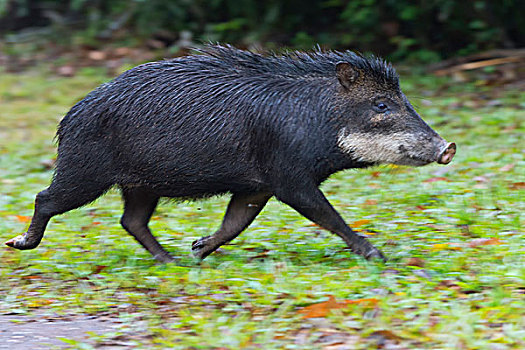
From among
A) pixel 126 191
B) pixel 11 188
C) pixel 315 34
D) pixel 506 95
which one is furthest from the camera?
pixel 315 34

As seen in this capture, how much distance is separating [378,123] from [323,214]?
659 millimetres

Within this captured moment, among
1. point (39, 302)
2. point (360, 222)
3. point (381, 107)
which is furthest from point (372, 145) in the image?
point (39, 302)

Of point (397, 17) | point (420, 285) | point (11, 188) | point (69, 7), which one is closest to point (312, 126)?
point (420, 285)

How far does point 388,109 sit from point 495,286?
1310 millimetres

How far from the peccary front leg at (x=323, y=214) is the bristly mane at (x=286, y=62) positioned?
2.63 ft

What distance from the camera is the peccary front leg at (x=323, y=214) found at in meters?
5.12

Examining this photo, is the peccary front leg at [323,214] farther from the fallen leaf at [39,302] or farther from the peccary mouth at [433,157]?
the fallen leaf at [39,302]

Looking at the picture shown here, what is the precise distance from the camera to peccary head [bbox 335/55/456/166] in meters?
5.15

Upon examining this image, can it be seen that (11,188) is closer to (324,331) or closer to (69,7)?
(324,331)

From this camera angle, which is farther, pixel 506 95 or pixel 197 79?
pixel 506 95

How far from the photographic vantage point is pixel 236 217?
5.54 metres

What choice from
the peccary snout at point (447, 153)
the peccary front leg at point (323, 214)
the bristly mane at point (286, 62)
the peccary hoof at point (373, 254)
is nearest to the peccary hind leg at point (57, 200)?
the bristly mane at point (286, 62)

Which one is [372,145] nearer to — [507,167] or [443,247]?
[443,247]

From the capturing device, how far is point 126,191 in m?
5.64
